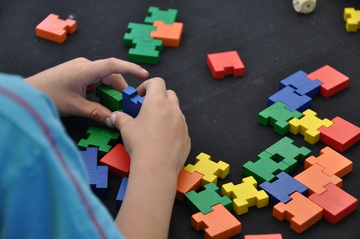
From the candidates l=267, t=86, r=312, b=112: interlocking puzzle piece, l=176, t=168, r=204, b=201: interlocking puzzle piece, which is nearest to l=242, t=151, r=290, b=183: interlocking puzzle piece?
l=176, t=168, r=204, b=201: interlocking puzzle piece

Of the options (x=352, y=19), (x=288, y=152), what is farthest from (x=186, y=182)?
(x=352, y=19)

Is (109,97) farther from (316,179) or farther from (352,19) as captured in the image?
(352,19)

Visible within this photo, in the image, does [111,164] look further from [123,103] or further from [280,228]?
[280,228]

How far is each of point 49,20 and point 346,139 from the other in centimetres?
104

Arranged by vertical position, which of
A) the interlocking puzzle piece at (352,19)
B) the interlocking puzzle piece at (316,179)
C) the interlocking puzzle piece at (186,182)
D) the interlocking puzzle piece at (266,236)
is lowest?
the interlocking puzzle piece at (186,182)

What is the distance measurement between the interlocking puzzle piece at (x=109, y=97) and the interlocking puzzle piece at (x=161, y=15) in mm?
A: 449

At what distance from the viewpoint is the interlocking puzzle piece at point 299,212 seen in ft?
4.17

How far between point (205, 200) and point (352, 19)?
3.03ft

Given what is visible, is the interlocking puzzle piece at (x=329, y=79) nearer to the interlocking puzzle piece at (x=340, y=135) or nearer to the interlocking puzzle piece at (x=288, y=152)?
the interlocking puzzle piece at (x=340, y=135)

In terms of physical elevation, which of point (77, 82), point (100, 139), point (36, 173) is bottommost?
point (100, 139)

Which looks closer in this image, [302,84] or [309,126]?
[309,126]

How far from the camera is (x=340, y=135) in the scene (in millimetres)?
1492

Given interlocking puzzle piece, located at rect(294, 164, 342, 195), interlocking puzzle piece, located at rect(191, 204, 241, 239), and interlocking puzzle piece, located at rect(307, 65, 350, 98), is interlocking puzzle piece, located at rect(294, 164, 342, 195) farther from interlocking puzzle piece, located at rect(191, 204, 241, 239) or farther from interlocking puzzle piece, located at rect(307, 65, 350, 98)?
interlocking puzzle piece, located at rect(307, 65, 350, 98)

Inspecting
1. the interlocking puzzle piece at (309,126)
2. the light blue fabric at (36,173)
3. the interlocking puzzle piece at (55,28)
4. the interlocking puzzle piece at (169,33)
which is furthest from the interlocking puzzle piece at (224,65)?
the light blue fabric at (36,173)
